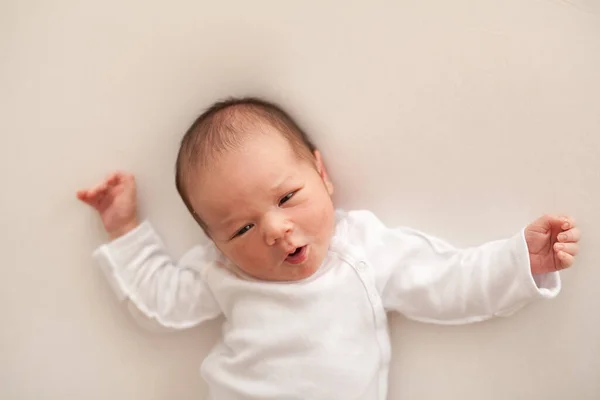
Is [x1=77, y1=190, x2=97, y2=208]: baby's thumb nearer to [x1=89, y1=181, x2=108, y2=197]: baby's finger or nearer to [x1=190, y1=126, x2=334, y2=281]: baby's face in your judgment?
[x1=89, y1=181, x2=108, y2=197]: baby's finger

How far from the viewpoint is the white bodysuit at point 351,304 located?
3.19ft

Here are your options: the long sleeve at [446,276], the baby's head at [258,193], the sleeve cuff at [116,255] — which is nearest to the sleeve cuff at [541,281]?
the long sleeve at [446,276]

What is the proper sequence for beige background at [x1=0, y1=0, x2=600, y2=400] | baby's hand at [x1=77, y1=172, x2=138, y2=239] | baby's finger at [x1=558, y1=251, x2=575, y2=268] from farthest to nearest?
1. baby's hand at [x1=77, y1=172, x2=138, y2=239]
2. beige background at [x1=0, y1=0, x2=600, y2=400]
3. baby's finger at [x1=558, y1=251, x2=575, y2=268]

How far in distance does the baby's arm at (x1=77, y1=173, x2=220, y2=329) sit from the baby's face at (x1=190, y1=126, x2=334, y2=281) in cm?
16

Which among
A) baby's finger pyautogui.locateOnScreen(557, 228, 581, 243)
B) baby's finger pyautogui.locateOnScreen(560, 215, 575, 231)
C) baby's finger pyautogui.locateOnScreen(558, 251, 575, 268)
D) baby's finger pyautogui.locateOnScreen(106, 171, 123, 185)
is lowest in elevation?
baby's finger pyautogui.locateOnScreen(558, 251, 575, 268)

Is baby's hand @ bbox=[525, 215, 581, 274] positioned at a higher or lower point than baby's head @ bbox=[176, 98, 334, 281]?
lower

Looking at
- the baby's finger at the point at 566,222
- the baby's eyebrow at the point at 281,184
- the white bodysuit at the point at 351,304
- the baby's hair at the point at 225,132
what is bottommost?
the white bodysuit at the point at 351,304

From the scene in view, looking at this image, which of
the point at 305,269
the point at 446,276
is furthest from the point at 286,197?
the point at 446,276

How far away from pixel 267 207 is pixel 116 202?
35cm

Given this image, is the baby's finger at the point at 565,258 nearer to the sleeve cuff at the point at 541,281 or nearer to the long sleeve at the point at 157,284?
the sleeve cuff at the point at 541,281

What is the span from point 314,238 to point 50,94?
615mm

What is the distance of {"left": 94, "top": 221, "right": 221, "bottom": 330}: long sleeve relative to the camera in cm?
110

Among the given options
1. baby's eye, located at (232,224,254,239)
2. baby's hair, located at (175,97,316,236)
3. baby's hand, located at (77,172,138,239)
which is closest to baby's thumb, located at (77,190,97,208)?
baby's hand, located at (77,172,138,239)

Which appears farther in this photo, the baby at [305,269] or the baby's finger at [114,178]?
the baby's finger at [114,178]
